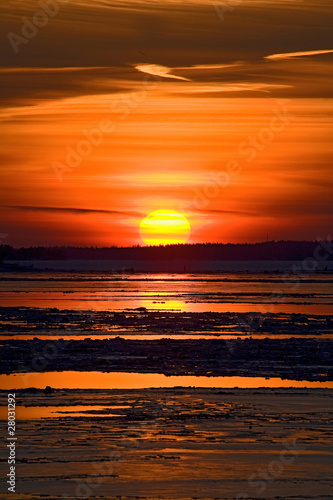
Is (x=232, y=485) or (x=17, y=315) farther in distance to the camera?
(x=17, y=315)

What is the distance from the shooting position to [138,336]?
32.1 metres

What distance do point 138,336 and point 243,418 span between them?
16.2m

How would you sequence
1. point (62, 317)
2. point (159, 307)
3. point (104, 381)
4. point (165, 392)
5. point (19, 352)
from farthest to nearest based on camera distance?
point (159, 307), point (62, 317), point (19, 352), point (104, 381), point (165, 392)

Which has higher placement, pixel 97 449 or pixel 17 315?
pixel 17 315

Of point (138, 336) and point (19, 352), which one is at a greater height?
point (138, 336)

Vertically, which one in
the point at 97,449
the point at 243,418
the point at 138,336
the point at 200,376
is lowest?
the point at 97,449

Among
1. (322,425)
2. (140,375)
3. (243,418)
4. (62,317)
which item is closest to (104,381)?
(140,375)

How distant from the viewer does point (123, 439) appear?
1427 centimetres

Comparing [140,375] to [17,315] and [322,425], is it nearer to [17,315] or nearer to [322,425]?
[322,425]

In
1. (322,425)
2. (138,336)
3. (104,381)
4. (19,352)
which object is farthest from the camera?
(138,336)

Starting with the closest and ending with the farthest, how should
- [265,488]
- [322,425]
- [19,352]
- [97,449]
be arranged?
[265,488], [97,449], [322,425], [19,352]

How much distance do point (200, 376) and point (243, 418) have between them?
5808 millimetres

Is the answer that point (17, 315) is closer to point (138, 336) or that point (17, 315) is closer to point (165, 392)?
point (138, 336)

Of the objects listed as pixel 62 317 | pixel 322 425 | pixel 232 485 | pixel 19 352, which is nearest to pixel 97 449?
pixel 232 485
